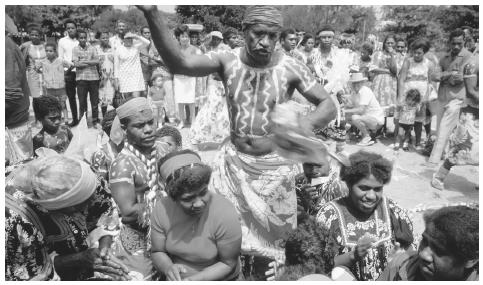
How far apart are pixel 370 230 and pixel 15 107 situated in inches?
135

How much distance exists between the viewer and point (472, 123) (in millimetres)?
5082

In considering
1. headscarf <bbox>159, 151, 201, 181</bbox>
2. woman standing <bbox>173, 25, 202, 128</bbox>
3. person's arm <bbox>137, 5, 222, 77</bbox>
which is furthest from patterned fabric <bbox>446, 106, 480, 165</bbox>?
woman standing <bbox>173, 25, 202, 128</bbox>

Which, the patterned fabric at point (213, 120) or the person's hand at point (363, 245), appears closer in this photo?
the person's hand at point (363, 245)

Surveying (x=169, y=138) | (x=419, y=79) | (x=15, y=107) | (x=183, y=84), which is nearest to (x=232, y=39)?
(x=183, y=84)

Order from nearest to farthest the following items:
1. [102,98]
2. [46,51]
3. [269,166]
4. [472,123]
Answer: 1. [269,166]
2. [472,123]
3. [46,51]
4. [102,98]

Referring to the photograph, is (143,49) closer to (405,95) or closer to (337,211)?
(405,95)

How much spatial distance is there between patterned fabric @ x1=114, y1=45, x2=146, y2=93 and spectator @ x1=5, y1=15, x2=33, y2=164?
440 cm

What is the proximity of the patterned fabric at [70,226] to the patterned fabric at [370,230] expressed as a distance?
49.4 inches

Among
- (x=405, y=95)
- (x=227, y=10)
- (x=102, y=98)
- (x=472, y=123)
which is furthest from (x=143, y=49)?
(x=227, y=10)

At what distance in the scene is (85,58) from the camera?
27.5 ft

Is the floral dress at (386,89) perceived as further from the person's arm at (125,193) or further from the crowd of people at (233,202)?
the person's arm at (125,193)

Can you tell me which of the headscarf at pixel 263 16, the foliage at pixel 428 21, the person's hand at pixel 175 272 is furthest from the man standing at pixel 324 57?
the foliage at pixel 428 21

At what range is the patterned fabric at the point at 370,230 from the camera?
260 cm

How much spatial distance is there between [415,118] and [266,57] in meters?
5.29
